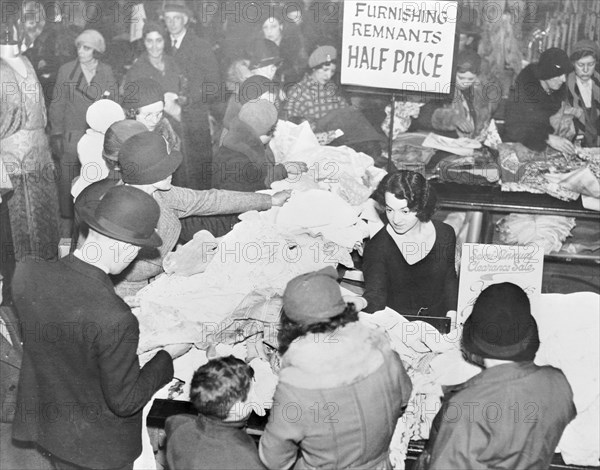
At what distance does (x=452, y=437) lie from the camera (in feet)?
9.91

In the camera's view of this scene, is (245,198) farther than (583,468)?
Yes

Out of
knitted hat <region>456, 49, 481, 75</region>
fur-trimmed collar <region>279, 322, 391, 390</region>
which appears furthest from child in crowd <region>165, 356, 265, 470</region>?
knitted hat <region>456, 49, 481, 75</region>

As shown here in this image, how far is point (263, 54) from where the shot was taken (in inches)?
241

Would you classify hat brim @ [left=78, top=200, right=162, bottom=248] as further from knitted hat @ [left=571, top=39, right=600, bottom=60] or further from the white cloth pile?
knitted hat @ [left=571, top=39, right=600, bottom=60]

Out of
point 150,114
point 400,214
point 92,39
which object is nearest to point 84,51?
point 92,39

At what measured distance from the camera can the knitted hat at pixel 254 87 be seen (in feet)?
19.8

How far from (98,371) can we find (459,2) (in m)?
4.05

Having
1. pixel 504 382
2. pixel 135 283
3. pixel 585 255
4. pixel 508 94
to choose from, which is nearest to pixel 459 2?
pixel 508 94

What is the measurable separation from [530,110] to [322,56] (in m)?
1.57

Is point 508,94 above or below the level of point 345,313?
above

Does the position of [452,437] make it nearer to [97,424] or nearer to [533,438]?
[533,438]

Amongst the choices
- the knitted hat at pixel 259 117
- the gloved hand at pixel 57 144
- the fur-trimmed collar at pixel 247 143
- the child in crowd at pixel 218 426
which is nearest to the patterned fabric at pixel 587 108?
the knitted hat at pixel 259 117

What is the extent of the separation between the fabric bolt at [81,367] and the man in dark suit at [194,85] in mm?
3015

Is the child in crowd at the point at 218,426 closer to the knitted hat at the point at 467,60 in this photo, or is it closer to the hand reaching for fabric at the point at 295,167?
the hand reaching for fabric at the point at 295,167
